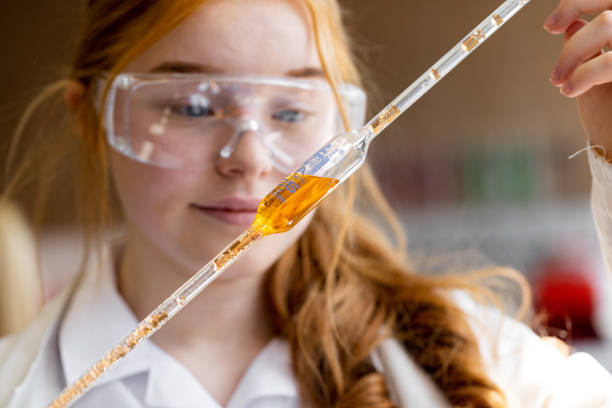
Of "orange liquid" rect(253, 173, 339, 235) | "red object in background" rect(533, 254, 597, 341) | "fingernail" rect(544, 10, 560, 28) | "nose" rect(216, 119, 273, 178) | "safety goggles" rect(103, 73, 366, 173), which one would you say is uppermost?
"safety goggles" rect(103, 73, 366, 173)

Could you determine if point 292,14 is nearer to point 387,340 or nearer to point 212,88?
point 212,88

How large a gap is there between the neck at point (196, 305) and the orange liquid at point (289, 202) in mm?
429

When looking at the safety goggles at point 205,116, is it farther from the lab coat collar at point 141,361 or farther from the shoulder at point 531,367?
the shoulder at point 531,367

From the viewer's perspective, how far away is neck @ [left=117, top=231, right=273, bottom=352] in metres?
1.07

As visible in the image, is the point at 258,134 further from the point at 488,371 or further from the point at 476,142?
the point at 476,142

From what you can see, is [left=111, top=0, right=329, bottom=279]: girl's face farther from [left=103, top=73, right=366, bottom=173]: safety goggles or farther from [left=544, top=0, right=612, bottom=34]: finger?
[left=544, top=0, right=612, bottom=34]: finger

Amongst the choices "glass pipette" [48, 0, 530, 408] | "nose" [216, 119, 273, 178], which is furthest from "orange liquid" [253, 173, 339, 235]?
"nose" [216, 119, 273, 178]

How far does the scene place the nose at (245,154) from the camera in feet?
2.96

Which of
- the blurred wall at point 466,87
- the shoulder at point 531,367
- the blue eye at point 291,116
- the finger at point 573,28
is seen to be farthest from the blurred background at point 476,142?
the finger at point 573,28

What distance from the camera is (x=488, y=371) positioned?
101cm

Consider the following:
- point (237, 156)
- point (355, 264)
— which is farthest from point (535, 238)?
point (237, 156)

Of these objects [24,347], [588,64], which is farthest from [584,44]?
[24,347]

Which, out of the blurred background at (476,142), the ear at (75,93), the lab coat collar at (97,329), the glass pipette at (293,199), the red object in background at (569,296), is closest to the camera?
the glass pipette at (293,199)

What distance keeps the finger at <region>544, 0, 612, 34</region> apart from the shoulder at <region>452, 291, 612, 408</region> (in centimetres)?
45
